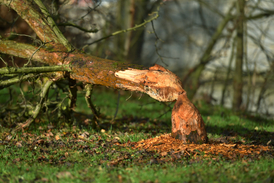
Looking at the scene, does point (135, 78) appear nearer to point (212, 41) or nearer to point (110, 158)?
point (110, 158)

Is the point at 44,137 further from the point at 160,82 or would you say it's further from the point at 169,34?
the point at 169,34

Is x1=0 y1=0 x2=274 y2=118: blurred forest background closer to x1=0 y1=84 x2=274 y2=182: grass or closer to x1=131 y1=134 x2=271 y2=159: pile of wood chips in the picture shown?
x1=0 y1=84 x2=274 y2=182: grass

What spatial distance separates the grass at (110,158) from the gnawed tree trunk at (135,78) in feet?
2.19

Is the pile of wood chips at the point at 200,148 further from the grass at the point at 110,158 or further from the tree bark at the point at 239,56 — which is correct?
the tree bark at the point at 239,56

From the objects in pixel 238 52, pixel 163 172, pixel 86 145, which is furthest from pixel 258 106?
pixel 163 172

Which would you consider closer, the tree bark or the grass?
the grass

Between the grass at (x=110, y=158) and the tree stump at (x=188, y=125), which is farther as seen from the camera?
the tree stump at (x=188, y=125)

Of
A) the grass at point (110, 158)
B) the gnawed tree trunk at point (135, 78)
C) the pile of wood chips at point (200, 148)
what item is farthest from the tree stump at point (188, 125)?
the grass at point (110, 158)

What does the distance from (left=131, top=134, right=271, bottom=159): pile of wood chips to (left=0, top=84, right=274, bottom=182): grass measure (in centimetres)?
12

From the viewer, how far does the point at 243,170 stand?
3.46m

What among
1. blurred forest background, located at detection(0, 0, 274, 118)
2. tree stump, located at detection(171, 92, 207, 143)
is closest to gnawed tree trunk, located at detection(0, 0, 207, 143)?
tree stump, located at detection(171, 92, 207, 143)

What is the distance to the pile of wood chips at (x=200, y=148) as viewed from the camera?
4188 mm

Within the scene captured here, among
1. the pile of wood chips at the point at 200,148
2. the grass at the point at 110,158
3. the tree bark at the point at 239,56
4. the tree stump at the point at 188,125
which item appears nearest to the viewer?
the grass at the point at 110,158

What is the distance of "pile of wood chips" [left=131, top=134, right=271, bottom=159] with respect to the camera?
4.19 meters
